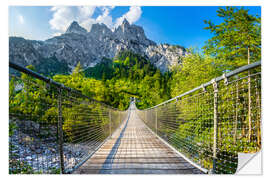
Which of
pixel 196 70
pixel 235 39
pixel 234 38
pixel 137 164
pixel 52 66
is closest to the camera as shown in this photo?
pixel 137 164

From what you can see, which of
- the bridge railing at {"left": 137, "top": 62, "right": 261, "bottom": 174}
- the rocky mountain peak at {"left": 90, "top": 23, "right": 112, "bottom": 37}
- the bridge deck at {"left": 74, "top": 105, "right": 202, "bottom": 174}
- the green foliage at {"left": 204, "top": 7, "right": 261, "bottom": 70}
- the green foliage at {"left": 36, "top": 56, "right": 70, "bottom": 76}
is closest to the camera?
the bridge railing at {"left": 137, "top": 62, "right": 261, "bottom": 174}

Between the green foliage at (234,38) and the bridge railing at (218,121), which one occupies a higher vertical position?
the green foliage at (234,38)

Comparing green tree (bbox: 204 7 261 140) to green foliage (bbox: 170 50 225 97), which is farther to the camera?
green foliage (bbox: 170 50 225 97)

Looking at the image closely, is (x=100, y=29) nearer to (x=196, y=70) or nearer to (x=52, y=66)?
(x=52, y=66)

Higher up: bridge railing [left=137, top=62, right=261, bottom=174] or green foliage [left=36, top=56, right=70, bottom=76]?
green foliage [left=36, top=56, right=70, bottom=76]

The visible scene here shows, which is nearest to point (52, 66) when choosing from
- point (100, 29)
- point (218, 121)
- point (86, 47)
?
point (86, 47)

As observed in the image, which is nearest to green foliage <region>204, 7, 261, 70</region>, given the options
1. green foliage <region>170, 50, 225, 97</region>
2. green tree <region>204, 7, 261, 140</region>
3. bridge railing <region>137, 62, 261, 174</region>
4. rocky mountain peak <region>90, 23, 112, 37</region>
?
green tree <region>204, 7, 261, 140</region>

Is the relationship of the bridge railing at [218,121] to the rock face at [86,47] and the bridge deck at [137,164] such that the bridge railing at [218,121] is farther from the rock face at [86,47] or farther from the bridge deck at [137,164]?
the rock face at [86,47]

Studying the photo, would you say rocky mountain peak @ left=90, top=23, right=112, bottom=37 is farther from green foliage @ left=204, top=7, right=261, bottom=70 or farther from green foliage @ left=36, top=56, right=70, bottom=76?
green foliage @ left=36, top=56, right=70, bottom=76

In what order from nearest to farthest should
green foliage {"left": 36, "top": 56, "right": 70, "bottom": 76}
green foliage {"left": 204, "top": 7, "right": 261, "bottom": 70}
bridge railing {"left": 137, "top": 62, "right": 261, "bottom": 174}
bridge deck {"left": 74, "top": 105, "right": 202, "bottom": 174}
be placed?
1. bridge railing {"left": 137, "top": 62, "right": 261, "bottom": 174}
2. bridge deck {"left": 74, "top": 105, "right": 202, "bottom": 174}
3. green foliage {"left": 204, "top": 7, "right": 261, "bottom": 70}
4. green foliage {"left": 36, "top": 56, "right": 70, "bottom": 76}

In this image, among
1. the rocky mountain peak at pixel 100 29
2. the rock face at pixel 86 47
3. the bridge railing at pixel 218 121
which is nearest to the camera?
the bridge railing at pixel 218 121

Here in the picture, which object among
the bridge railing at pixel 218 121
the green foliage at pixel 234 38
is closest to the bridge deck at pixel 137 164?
the bridge railing at pixel 218 121

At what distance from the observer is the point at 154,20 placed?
341 cm
